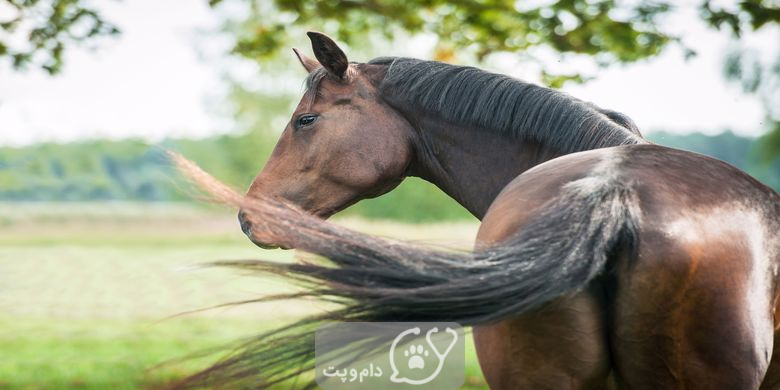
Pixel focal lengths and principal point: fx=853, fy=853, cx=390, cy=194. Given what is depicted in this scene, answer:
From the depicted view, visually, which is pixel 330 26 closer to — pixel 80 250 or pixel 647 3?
pixel 647 3

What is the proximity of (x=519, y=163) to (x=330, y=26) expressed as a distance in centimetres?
870

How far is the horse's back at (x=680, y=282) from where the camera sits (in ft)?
7.16

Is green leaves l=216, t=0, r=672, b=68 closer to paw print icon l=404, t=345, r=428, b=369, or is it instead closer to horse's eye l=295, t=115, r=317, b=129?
horse's eye l=295, t=115, r=317, b=129

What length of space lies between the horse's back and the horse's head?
1.59 meters

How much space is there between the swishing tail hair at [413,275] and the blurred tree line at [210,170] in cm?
3614

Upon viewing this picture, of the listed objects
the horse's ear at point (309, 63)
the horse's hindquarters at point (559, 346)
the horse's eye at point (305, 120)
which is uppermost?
the horse's ear at point (309, 63)

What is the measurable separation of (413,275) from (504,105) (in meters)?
1.62

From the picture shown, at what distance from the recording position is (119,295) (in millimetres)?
22625

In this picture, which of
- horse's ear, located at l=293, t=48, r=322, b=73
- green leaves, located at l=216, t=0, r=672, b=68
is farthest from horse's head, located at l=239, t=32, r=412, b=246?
green leaves, located at l=216, t=0, r=672, b=68

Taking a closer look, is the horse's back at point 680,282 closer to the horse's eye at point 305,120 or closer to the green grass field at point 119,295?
the green grass field at point 119,295

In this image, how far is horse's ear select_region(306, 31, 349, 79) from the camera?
3898mm

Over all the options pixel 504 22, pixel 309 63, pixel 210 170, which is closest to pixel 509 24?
pixel 504 22

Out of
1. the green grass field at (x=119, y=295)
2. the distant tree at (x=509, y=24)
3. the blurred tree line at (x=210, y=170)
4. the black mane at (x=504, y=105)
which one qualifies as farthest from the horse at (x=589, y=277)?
the blurred tree line at (x=210, y=170)

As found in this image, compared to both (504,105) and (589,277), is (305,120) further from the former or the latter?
(589,277)
